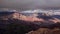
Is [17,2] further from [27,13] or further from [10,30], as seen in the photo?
[10,30]

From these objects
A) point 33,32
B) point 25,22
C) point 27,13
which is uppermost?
point 27,13

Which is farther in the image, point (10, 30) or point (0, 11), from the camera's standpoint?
point (0, 11)

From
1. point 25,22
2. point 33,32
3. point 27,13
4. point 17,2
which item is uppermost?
point 17,2

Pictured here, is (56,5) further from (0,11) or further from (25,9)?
(0,11)

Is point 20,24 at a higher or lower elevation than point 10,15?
lower

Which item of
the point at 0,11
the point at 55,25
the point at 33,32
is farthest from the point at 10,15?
the point at 55,25

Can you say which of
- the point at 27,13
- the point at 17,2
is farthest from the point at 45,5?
the point at 17,2
